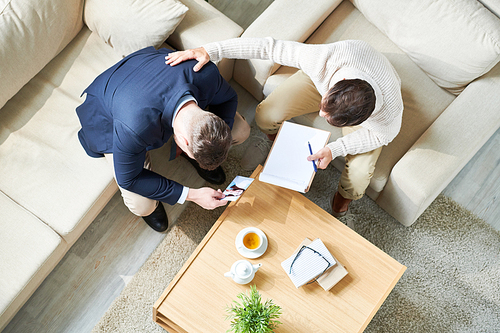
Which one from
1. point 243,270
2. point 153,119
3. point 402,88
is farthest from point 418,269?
point 153,119

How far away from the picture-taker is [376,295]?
4.30 feet

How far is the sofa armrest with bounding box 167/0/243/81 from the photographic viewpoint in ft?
5.16

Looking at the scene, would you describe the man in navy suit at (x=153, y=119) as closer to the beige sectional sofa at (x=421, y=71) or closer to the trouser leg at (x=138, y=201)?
the trouser leg at (x=138, y=201)

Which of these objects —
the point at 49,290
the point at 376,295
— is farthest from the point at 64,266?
the point at 376,295

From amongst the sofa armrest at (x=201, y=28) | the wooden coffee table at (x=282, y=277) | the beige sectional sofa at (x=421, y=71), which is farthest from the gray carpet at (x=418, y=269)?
the sofa armrest at (x=201, y=28)

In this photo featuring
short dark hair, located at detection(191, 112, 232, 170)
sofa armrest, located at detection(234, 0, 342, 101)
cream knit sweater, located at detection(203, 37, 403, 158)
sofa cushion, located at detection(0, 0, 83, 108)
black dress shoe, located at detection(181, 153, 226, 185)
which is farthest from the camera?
black dress shoe, located at detection(181, 153, 226, 185)

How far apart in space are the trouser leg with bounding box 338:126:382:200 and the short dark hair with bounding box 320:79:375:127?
0.32m

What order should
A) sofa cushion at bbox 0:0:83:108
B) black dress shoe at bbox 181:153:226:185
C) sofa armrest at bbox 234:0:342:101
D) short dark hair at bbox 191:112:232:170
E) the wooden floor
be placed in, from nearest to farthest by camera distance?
short dark hair at bbox 191:112:232:170, sofa cushion at bbox 0:0:83:108, sofa armrest at bbox 234:0:342:101, the wooden floor, black dress shoe at bbox 181:153:226:185

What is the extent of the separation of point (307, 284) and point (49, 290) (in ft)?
4.07

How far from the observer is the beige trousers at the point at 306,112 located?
1.52 m

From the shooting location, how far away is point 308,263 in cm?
130

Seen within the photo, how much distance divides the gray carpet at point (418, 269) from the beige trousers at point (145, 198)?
0.90ft

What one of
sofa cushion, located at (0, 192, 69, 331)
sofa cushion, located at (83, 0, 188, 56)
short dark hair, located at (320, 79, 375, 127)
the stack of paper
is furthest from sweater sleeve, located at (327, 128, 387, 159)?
sofa cushion, located at (0, 192, 69, 331)

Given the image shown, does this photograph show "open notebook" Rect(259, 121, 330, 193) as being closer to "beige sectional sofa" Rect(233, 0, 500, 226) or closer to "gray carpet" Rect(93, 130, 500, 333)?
"beige sectional sofa" Rect(233, 0, 500, 226)
